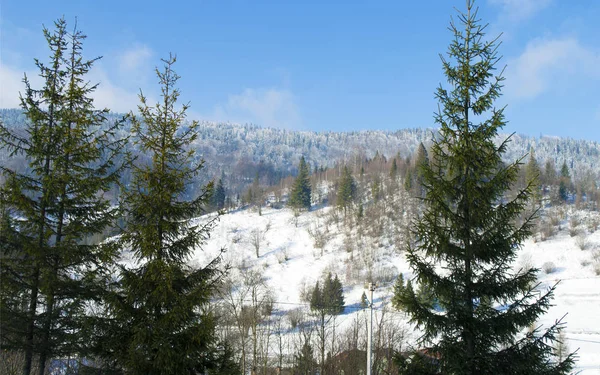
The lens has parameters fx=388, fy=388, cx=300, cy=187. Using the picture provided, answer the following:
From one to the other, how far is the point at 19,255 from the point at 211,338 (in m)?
4.73

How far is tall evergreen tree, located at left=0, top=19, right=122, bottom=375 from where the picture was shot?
26.9ft

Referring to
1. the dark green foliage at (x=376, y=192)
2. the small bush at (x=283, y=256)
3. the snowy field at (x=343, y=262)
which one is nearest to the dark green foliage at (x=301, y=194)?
the snowy field at (x=343, y=262)

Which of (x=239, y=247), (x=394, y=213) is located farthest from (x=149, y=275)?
(x=394, y=213)

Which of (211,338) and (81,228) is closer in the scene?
(211,338)

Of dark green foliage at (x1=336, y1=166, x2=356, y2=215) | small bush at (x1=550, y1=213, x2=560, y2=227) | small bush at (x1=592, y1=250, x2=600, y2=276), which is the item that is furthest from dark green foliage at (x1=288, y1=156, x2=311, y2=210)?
small bush at (x1=592, y1=250, x2=600, y2=276)

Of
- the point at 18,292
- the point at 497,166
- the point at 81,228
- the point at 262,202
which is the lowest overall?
the point at 18,292

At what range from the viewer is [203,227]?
854cm

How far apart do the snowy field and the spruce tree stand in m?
28.6

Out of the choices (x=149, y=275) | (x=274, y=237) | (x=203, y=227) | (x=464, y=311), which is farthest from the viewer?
(x=274, y=237)

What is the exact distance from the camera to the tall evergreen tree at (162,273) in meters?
7.42

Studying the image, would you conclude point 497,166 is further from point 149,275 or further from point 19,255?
point 19,255

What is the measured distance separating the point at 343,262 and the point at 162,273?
6620 cm

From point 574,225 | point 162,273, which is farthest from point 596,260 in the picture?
point 162,273

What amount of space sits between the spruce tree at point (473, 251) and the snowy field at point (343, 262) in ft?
93.9
